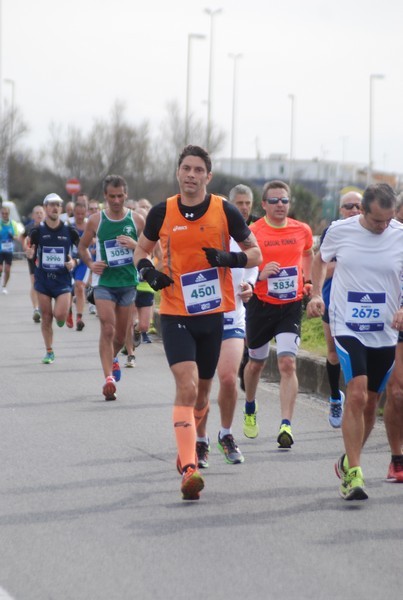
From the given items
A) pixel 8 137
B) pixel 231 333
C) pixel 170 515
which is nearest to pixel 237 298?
pixel 231 333

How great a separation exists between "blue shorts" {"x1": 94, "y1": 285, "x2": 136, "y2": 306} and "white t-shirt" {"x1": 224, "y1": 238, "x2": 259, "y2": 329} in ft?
9.91

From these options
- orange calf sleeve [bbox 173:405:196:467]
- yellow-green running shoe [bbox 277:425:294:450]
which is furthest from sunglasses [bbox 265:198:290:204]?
orange calf sleeve [bbox 173:405:196:467]

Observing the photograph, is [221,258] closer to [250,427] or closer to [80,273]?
[250,427]

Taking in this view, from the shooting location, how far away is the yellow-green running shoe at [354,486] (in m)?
7.48

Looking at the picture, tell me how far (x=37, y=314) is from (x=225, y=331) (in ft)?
41.2

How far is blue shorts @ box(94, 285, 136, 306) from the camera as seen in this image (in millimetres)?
12109

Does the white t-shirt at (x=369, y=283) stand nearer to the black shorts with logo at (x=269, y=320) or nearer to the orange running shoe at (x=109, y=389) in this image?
the black shorts with logo at (x=269, y=320)

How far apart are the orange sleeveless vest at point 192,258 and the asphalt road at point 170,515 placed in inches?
43.9

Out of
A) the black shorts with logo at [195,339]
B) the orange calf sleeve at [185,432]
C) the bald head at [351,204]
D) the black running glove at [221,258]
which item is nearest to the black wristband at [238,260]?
the black running glove at [221,258]

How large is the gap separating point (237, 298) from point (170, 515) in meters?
2.27

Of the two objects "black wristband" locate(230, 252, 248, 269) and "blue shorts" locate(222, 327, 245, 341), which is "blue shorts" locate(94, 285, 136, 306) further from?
"black wristband" locate(230, 252, 248, 269)

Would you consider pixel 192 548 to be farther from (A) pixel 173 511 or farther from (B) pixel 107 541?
(A) pixel 173 511

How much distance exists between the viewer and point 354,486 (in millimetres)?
7488

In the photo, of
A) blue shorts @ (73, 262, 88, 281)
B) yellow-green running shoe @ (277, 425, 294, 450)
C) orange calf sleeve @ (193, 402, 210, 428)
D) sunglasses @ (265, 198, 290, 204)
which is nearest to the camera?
orange calf sleeve @ (193, 402, 210, 428)
